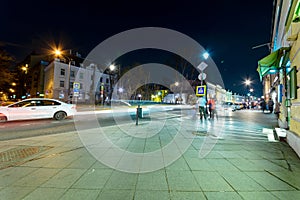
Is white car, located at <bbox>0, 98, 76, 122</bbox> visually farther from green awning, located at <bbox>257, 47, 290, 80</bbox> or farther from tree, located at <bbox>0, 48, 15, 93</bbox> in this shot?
tree, located at <bbox>0, 48, 15, 93</bbox>

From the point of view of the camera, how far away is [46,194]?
249 cm

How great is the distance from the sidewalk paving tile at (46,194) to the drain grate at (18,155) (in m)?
1.68

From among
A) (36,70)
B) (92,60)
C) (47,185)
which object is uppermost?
(92,60)

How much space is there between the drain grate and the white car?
241 inches

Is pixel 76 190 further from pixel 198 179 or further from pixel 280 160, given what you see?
pixel 280 160

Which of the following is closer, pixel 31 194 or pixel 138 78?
pixel 31 194

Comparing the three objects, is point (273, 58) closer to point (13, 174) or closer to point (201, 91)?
point (201, 91)

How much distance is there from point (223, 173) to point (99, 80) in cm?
4766

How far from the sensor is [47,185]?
9.04ft

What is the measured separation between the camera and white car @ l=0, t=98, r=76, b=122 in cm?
952

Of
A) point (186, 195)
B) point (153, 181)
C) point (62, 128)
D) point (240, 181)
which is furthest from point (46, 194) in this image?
point (62, 128)

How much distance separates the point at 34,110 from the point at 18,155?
278 inches

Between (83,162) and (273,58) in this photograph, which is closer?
(83,162)

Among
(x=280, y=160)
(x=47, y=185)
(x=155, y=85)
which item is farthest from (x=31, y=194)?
(x=155, y=85)
